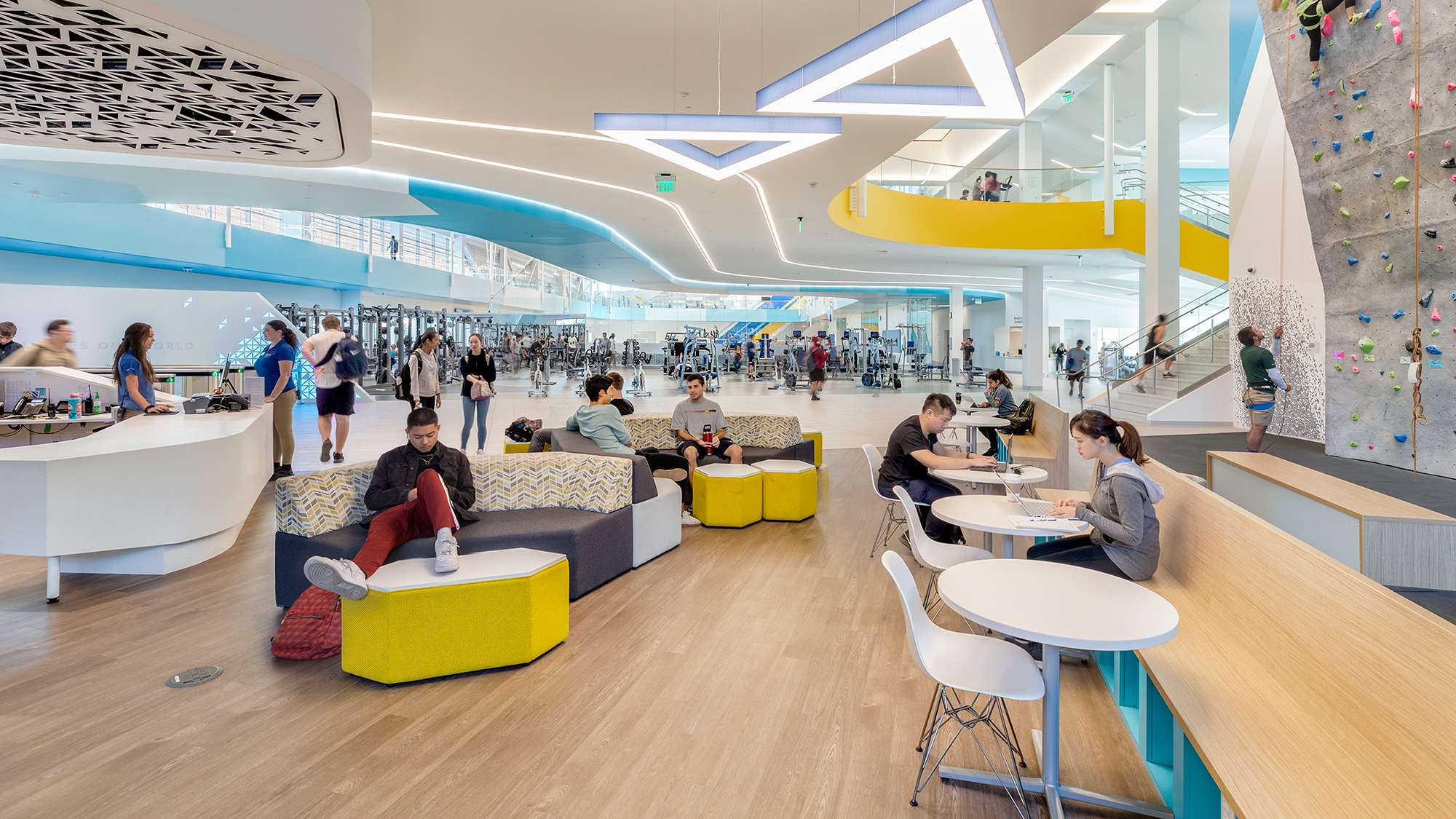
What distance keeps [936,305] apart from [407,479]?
25.5 m

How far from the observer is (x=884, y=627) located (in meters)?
3.65

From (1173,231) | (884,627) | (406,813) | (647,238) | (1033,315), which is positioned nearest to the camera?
(406,813)

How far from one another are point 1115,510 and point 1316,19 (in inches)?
251

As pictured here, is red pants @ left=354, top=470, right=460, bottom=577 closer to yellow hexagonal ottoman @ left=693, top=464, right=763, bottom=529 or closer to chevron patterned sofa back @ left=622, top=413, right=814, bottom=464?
yellow hexagonal ottoman @ left=693, top=464, right=763, bottom=529

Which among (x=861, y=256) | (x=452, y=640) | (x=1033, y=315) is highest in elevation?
(x=861, y=256)

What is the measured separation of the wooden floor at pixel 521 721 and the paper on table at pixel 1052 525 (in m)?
0.67

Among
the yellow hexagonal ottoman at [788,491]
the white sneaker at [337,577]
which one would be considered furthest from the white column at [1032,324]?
the white sneaker at [337,577]

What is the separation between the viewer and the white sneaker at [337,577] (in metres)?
2.83

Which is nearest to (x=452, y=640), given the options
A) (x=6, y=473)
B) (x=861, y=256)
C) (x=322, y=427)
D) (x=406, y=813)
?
(x=406, y=813)

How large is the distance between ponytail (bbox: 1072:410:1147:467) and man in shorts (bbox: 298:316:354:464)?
668cm

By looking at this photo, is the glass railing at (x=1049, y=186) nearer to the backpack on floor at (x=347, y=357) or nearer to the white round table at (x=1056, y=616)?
the backpack on floor at (x=347, y=357)

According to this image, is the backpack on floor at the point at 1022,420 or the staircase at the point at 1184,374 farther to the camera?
the staircase at the point at 1184,374

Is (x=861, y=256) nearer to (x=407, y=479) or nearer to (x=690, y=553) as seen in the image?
(x=690, y=553)

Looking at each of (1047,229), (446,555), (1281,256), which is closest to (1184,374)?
(1281,256)
